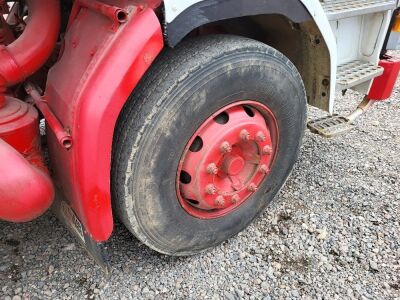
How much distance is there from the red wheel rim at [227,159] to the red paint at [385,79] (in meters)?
1.12

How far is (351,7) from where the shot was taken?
88.0 inches

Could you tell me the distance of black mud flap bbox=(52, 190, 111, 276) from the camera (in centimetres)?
172

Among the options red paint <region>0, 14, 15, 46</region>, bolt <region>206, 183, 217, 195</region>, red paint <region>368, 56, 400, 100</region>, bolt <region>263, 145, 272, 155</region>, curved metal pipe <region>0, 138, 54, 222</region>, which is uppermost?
red paint <region>0, 14, 15, 46</region>

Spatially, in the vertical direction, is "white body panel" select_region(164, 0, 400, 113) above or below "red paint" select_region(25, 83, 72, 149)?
below

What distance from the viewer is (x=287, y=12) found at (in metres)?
1.72

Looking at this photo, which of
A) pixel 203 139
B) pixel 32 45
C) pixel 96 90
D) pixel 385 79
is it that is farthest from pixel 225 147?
pixel 385 79

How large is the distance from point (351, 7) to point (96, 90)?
5.16 ft

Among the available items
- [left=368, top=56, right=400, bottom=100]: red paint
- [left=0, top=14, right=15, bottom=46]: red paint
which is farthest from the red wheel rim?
[left=368, top=56, right=400, bottom=100]: red paint

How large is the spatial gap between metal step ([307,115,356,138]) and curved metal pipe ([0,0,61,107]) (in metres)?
1.60

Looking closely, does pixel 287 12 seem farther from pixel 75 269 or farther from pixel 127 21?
pixel 75 269

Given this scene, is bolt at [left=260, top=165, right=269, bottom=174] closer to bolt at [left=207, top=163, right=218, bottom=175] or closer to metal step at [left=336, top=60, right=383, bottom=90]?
bolt at [left=207, top=163, right=218, bottom=175]

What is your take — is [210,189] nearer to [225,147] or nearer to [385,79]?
[225,147]

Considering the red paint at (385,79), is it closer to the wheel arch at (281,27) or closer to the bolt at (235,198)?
the wheel arch at (281,27)

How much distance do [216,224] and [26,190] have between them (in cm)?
95
